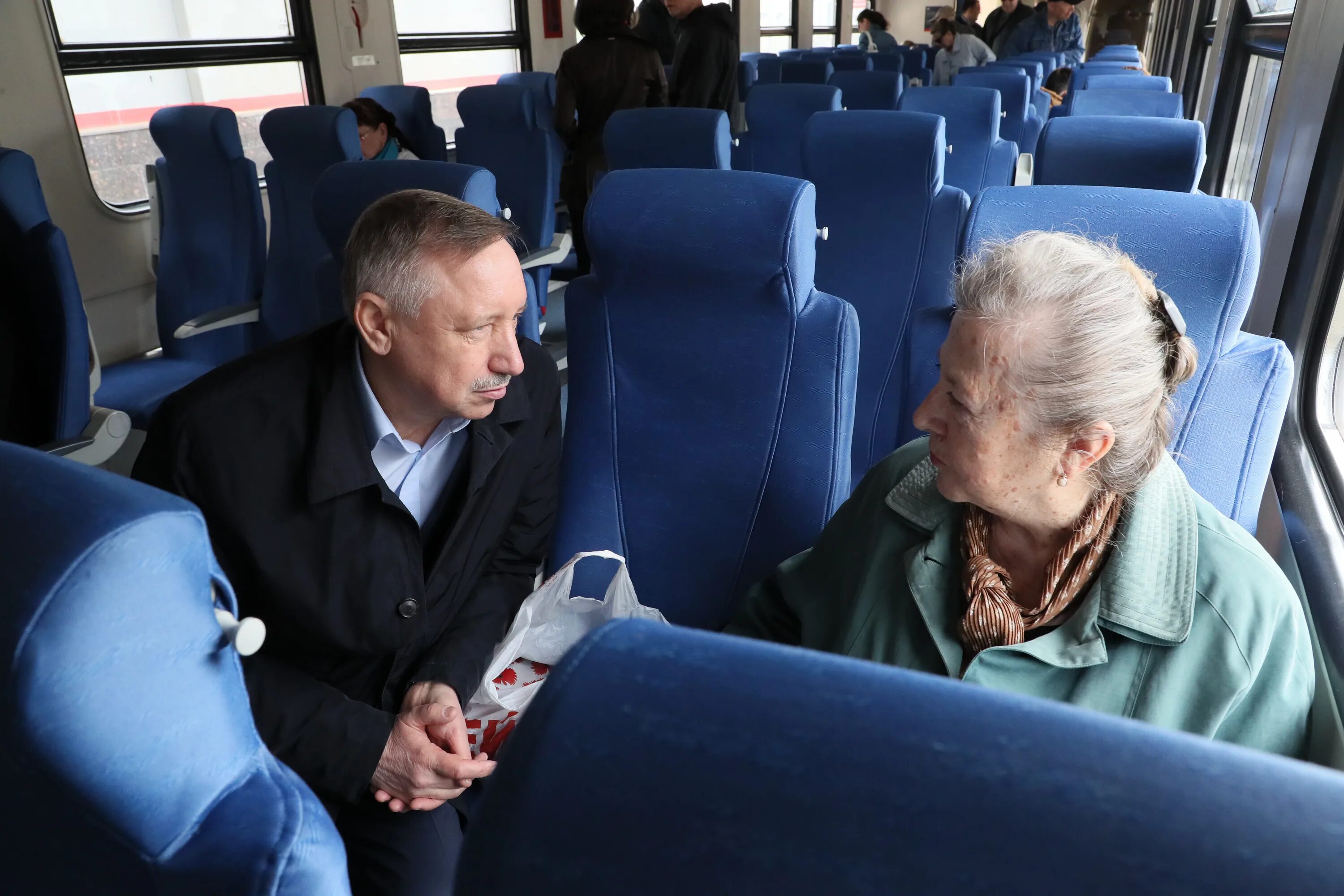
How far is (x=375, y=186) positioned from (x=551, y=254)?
4.43 feet

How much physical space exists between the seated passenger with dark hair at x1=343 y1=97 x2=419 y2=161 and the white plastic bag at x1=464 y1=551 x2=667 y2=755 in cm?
287

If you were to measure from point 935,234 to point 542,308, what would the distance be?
1798 millimetres

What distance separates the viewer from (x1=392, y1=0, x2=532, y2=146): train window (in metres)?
5.69

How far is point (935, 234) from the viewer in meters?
2.47

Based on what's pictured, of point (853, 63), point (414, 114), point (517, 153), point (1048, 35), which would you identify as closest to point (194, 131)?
point (517, 153)

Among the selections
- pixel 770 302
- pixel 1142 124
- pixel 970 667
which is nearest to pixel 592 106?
pixel 1142 124

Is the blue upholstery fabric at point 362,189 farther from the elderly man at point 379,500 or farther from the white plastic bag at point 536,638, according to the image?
the white plastic bag at point 536,638

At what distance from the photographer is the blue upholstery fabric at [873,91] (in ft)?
15.5

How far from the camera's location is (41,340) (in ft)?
6.55

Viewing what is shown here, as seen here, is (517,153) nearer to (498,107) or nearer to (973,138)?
(498,107)

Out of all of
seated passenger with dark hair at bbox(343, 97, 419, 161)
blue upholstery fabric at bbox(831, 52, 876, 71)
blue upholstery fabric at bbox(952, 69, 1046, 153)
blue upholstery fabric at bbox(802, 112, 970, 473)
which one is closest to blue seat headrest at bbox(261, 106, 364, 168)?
seated passenger with dark hair at bbox(343, 97, 419, 161)

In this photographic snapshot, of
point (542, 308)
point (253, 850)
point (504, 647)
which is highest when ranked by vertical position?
point (253, 850)

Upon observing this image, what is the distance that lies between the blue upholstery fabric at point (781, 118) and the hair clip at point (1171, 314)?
122 inches

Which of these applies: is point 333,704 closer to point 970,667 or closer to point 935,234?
point 970,667
